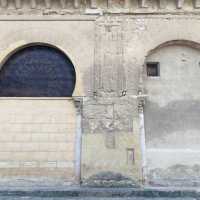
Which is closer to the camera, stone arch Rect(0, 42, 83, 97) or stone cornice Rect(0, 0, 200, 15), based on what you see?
stone arch Rect(0, 42, 83, 97)

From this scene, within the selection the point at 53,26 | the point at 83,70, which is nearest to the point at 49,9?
the point at 53,26

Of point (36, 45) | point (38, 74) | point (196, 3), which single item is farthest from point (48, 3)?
point (196, 3)

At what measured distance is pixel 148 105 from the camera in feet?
26.6

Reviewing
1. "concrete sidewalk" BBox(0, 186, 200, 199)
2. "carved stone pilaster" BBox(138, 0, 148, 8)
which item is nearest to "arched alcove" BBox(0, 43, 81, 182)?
"concrete sidewalk" BBox(0, 186, 200, 199)

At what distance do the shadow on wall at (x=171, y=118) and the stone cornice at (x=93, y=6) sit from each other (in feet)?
8.51

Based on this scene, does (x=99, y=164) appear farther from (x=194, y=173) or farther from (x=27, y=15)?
(x=27, y=15)

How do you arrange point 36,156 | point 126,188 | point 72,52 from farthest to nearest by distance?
point 72,52
point 36,156
point 126,188

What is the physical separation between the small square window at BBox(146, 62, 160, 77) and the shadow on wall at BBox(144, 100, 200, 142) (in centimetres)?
84

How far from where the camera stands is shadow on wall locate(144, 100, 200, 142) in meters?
7.94

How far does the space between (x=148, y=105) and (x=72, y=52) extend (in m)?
2.45

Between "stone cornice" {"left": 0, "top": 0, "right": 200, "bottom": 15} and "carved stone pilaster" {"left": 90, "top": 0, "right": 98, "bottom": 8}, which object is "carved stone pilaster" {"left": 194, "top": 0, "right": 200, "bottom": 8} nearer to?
"stone cornice" {"left": 0, "top": 0, "right": 200, "bottom": 15}

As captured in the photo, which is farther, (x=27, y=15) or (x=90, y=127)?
(x=27, y=15)

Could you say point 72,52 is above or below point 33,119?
above

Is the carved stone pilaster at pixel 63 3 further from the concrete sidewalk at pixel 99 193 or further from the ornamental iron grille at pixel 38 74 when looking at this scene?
the concrete sidewalk at pixel 99 193
